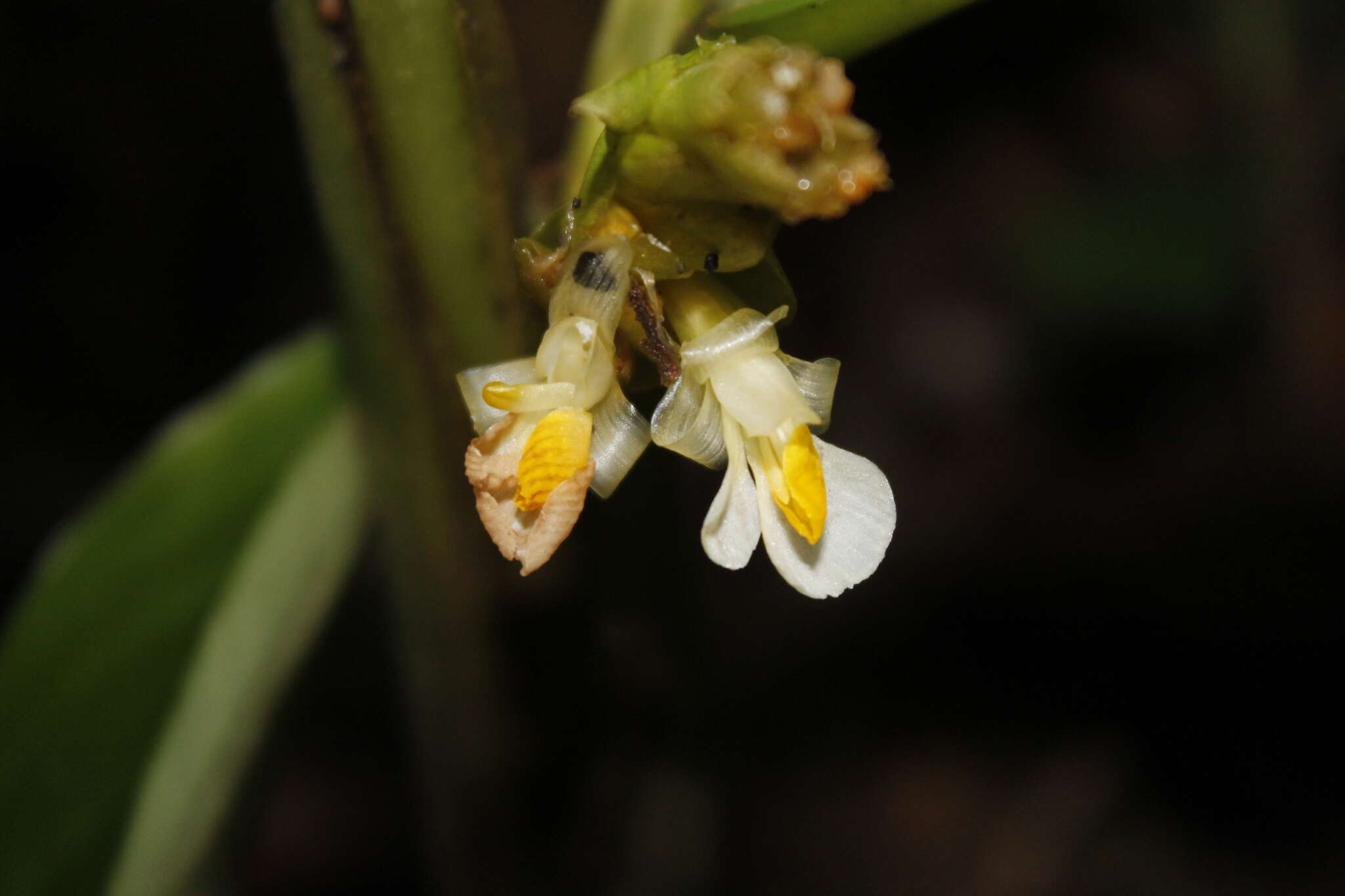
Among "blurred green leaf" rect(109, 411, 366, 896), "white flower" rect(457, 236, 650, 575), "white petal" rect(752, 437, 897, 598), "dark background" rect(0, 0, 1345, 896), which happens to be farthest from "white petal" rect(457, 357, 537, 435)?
"dark background" rect(0, 0, 1345, 896)

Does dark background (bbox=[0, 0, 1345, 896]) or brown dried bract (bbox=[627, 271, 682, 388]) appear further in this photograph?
dark background (bbox=[0, 0, 1345, 896])

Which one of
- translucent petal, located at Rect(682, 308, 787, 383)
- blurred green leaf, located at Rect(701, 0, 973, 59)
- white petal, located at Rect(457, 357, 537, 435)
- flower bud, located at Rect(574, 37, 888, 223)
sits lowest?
white petal, located at Rect(457, 357, 537, 435)

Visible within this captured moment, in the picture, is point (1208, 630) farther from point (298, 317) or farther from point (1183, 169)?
point (298, 317)

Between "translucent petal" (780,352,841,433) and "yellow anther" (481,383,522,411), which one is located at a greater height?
"yellow anther" (481,383,522,411)

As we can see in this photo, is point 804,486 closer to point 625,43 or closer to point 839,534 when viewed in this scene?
point 839,534

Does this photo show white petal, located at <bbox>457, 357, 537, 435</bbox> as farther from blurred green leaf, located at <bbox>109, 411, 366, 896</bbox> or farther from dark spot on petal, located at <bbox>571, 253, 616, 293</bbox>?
blurred green leaf, located at <bbox>109, 411, 366, 896</bbox>

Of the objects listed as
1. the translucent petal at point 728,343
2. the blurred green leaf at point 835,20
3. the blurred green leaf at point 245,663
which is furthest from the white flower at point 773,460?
the blurred green leaf at point 245,663

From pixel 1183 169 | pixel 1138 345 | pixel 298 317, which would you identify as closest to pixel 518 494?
pixel 298 317
